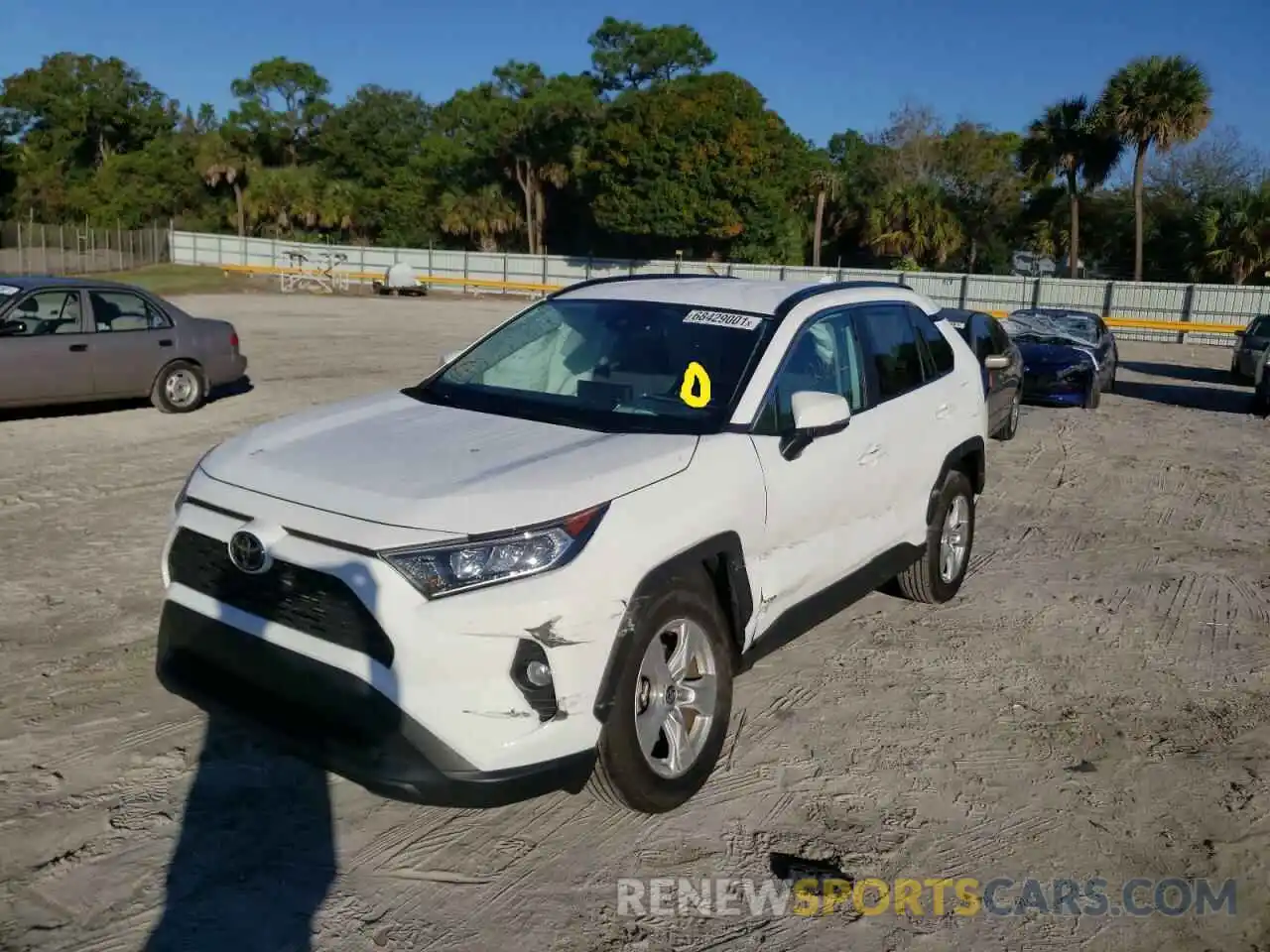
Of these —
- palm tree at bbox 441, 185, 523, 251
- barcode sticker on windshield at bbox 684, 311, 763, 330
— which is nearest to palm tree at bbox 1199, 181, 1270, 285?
palm tree at bbox 441, 185, 523, 251

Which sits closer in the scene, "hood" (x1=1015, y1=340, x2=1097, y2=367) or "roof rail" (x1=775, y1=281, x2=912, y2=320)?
"roof rail" (x1=775, y1=281, x2=912, y2=320)

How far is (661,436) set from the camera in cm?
382

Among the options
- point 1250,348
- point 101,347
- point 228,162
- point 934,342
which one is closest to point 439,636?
point 934,342

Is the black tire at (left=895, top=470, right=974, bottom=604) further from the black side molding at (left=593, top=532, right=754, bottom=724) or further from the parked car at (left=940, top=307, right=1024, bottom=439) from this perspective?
the parked car at (left=940, top=307, right=1024, bottom=439)

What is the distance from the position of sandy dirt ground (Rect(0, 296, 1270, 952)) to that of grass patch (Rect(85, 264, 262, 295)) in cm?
3323

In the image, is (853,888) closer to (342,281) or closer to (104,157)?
(342,281)

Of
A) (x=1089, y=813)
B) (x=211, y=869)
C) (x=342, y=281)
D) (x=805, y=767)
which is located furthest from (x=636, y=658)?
(x=342, y=281)

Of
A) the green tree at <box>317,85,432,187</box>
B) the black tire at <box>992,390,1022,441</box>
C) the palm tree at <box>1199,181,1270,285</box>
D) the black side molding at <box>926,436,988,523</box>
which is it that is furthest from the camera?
the green tree at <box>317,85,432,187</box>

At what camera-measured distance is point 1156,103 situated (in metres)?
34.4

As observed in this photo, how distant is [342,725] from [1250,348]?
2081 centimetres

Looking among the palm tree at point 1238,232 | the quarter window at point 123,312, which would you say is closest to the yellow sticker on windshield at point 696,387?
the quarter window at point 123,312

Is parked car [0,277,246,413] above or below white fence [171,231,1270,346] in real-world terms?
below

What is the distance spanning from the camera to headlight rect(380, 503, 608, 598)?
10.0 feet

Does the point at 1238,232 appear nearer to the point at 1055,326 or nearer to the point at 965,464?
the point at 1055,326
